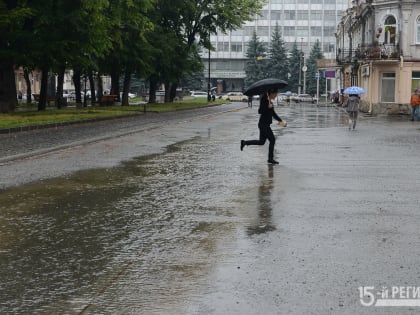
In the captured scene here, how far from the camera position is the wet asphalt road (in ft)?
17.8

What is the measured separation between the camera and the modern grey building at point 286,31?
13150 centimetres

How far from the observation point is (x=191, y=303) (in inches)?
206

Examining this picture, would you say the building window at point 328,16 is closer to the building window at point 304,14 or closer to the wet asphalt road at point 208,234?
the building window at point 304,14

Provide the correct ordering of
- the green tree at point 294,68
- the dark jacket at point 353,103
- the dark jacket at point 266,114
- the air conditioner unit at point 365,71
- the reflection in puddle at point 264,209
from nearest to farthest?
the reflection in puddle at point 264,209 < the dark jacket at point 266,114 < the dark jacket at point 353,103 < the air conditioner unit at point 365,71 < the green tree at point 294,68

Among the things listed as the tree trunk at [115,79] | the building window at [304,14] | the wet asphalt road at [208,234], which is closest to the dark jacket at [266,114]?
the wet asphalt road at [208,234]

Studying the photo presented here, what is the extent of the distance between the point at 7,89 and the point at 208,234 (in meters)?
29.2

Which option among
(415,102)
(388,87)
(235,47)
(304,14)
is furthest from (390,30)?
(235,47)

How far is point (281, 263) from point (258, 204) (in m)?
3.24

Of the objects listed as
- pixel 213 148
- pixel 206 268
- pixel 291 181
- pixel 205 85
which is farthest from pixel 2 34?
pixel 205 85

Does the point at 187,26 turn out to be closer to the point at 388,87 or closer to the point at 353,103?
the point at 388,87

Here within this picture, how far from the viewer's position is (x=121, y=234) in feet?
25.5

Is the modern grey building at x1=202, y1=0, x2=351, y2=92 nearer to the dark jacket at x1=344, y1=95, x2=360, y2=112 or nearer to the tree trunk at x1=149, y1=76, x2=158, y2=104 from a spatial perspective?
the tree trunk at x1=149, y1=76, x2=158, y2=104
